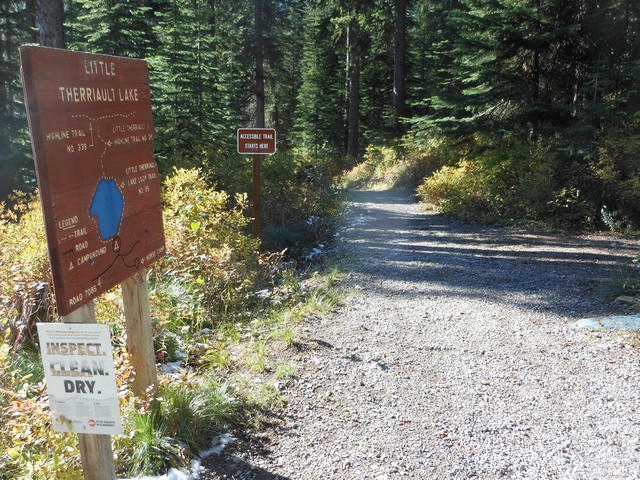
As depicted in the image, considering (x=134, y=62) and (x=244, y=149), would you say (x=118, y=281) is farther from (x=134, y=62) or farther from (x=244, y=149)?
(x=244, y=149)

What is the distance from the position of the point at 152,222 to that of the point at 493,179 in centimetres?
1028

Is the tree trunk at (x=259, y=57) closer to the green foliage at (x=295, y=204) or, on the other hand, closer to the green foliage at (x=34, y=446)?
the green foliage at (x=295, y=204)

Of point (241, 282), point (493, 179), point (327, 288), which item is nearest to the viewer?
point (241, 282)

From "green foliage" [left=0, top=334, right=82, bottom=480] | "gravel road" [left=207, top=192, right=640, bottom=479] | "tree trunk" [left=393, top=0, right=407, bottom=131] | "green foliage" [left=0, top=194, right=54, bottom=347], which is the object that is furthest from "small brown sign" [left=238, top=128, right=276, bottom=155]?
"tree trunk" [left=393, top=0, right=407, bottom=131]

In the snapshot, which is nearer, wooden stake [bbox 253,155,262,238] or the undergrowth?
the undergrowth

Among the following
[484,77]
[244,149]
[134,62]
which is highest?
[484,77]

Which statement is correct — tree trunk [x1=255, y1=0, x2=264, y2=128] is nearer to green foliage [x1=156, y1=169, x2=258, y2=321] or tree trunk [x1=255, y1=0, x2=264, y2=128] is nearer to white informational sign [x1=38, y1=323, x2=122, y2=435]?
green foliage [x1=156, y1=169, x2=258, y2=321]

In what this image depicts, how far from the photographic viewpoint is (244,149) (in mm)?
8445

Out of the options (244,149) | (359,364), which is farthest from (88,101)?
(244,149)

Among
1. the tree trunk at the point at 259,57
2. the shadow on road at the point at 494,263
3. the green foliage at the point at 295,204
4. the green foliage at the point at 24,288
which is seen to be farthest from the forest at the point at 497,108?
the green foliage at the point at 24,288

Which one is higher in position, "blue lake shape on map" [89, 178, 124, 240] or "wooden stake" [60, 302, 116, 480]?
"blue lake shape on map" [89, 178, 124, 240]

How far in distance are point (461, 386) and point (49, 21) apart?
9.72 meters

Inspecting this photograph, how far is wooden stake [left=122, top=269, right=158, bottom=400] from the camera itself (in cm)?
328

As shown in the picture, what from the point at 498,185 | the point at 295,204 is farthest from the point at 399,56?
the point at 295,204
